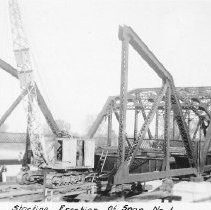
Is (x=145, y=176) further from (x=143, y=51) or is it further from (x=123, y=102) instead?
(x=143, y=51)

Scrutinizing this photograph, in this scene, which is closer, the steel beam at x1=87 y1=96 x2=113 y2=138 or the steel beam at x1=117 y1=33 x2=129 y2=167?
the steel beam at x1=117 y1=33 x2=129 y2=167

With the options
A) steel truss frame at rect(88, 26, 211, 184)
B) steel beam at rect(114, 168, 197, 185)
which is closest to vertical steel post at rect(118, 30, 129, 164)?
steel truss frame at rect(88, 26, 211, 184)

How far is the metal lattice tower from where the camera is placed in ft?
81.0

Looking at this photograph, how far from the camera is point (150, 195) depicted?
15766 mm

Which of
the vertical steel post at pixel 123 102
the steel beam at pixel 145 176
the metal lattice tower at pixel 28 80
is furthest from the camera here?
the metal lattice tower at pixel 28 80

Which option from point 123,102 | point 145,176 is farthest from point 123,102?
point 145,176

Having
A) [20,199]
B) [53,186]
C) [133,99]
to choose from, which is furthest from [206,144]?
[133,99]

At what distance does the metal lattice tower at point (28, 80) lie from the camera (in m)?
24.7

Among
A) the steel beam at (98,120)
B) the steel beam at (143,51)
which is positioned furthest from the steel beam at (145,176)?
the steel beam at (98,120)

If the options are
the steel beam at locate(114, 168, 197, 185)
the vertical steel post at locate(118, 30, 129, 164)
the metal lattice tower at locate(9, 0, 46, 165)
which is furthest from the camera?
the metal lattice tower at locate(9, 0, 46, 165)

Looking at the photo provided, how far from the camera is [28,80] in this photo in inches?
968

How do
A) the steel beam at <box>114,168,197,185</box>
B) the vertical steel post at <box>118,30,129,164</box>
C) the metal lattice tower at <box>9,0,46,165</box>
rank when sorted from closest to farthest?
the vertical steel post at <box>118,30,129,164</box> < the steel beam at <box>114,168,197,185</box> < the metal lattice tower at <box>9,0,46,165</box>

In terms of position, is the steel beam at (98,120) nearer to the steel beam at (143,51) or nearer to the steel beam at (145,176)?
the steel beam at (145,176)

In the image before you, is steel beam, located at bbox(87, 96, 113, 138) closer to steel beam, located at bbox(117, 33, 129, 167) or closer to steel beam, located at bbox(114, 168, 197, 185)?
steel beam, located at bbox(114, 168, 197, 185)
